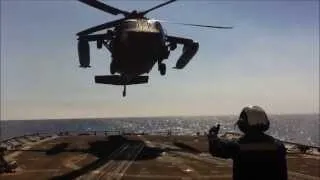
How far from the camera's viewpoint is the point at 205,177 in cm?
3105

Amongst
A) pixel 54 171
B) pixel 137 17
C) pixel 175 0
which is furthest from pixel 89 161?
pixel 175 0

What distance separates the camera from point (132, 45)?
31.6 metres

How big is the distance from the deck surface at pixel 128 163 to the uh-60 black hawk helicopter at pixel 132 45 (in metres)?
7.10

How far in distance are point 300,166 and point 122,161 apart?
15.0 metres

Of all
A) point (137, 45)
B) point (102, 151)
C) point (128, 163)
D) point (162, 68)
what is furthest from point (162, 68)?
point (102, 151)

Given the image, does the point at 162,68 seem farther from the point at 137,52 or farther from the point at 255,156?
the point at 255,156

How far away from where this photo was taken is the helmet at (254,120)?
605 centimetres

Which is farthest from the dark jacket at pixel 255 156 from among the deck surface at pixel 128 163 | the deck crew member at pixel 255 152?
the deck surface at pixel 128 163

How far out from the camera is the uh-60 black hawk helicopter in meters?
31.7

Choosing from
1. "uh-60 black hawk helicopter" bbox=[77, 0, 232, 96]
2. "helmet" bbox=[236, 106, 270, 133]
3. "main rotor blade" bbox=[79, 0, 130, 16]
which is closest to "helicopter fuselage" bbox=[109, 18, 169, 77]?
"uh-60 black hawk helicopter" bbox=[77, 0, 232, 96]

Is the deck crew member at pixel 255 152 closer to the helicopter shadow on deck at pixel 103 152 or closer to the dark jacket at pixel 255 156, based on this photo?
the dark jacket at pixel 255 156

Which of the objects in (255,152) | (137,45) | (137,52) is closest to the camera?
(255,152)

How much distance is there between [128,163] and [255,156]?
32.2 meters

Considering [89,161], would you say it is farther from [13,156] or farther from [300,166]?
[300,166]
